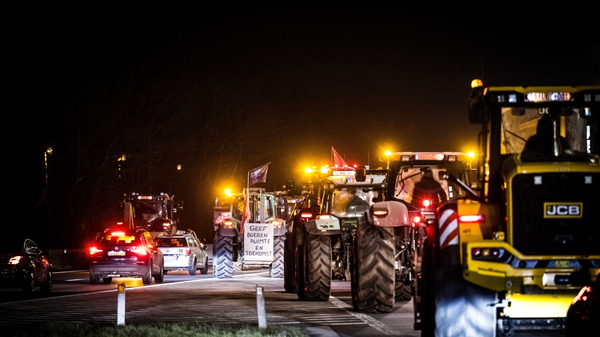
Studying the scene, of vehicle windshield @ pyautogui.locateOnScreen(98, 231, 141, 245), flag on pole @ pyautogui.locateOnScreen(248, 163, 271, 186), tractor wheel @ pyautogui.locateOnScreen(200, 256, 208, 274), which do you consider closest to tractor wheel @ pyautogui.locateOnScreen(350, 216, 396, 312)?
vehicle windshield @ pyautogui.locateOnScreen(98, 231, 141, 245)

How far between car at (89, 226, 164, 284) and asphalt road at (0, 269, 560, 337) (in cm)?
180

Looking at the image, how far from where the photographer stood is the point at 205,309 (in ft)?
64.0

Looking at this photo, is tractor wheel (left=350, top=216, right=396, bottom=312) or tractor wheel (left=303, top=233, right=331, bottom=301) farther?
tractor wheel (left=303, top=233, right=331, bottom=301)

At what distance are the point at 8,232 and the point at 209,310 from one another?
104 ft

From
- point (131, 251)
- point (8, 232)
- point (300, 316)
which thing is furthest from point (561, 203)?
point (8, 232)

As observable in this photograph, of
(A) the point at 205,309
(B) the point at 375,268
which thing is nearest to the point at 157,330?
(B) the point at 375,268

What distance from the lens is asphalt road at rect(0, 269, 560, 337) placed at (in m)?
16.1

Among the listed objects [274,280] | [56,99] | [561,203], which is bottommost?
[274,280]

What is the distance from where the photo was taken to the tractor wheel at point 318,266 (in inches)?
820

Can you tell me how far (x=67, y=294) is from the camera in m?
25.2

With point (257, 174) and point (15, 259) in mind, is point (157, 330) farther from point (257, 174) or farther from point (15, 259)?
point (257, 174)

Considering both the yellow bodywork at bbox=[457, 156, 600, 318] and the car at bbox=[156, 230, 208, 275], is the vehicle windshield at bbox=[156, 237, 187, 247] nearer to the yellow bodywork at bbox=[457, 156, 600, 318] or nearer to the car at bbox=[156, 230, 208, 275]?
the car at bbox=[156, 230, 208, 275]

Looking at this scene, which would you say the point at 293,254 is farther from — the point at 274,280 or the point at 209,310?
the point at 274,280

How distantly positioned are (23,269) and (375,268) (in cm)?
1254
